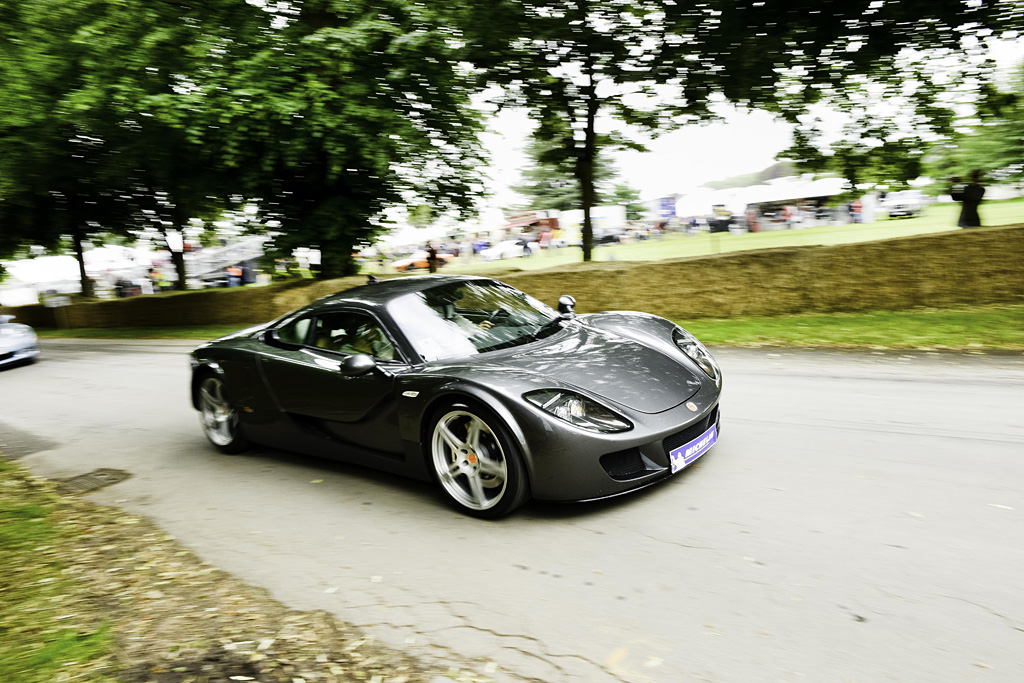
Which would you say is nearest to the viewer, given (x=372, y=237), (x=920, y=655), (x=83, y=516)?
(x=920, y=655)

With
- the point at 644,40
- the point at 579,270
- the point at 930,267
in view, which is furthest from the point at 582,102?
the point at 930,267

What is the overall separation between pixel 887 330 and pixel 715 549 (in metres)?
6.64

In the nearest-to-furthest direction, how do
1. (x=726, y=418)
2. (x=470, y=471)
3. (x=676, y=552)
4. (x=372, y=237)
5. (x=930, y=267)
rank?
(x=676, y=552), (x=470, y=471), (x=726, y=418), (x=930, y=267), (x=372, y=237)

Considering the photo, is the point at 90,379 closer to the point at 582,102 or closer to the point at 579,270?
the point at 579,270

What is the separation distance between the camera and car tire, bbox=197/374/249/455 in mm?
6000

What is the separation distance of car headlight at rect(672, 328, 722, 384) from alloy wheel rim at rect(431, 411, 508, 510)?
1564 mm

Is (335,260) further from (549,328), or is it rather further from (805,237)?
(549,328)

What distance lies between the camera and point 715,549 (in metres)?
3.49

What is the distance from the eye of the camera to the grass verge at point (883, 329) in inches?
319

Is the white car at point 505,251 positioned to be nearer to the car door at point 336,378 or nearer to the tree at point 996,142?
the tree at point 996,142

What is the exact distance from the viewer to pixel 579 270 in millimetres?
12805

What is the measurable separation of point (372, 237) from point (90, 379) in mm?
8079

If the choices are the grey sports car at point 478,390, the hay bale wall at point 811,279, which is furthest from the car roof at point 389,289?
the hay bale wall at point 811,279

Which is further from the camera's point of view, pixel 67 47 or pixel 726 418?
pixel 67 47
